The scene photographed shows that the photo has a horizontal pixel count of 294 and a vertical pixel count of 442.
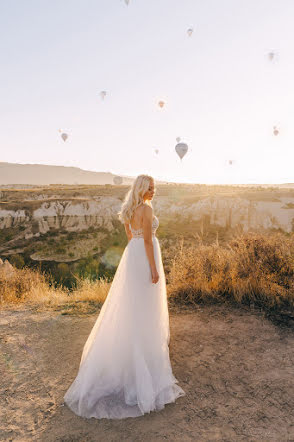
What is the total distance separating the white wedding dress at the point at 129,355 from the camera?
301 cm

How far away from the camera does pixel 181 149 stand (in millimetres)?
36156

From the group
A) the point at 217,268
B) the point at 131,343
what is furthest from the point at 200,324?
the point at 131,343

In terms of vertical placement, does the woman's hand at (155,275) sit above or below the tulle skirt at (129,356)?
above

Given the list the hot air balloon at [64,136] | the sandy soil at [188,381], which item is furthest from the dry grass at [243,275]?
the hot air balloon at [64,136]

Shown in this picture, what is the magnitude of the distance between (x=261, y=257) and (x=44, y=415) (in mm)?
4398

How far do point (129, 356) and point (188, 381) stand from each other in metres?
0.84

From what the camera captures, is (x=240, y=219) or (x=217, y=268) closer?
(x=217, y=268)

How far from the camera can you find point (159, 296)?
11.4 ft

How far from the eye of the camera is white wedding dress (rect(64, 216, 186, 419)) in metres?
3.01

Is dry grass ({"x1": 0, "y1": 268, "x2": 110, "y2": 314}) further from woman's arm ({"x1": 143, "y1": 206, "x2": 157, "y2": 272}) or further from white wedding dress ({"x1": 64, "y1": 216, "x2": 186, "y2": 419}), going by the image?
woman's arm ({"x1": 143, "y1": 206, "x2": 157, "y2": 272})

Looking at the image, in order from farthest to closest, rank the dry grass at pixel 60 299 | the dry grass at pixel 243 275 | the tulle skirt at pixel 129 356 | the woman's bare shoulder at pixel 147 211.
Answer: the dry grass at pixel 60 299 → the dry grass at pixel 243 275 → the woman's bare shoulder at pixel 147 211 → the tulle skirt at pixel 129 356

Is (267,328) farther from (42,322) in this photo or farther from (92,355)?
(42,322)

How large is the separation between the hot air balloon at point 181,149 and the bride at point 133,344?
110 ft

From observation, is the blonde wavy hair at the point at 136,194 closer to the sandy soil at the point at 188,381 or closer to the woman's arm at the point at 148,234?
the woman's arm at the point at 148,234
